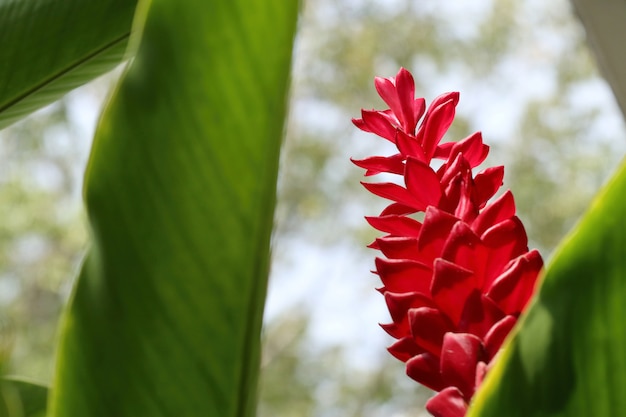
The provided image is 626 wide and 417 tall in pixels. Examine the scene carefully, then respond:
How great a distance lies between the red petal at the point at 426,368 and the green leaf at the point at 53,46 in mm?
257

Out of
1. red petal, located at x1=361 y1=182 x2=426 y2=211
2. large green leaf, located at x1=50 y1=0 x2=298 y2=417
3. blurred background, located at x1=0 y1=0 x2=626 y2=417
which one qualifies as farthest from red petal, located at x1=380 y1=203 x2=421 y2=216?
blurred background, located at x1=0 y1=0 x2=626 y2=417

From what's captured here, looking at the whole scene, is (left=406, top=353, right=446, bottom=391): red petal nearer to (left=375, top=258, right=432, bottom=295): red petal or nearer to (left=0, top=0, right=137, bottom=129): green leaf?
(left=375, top=258, right=432, bottom=295): red petal

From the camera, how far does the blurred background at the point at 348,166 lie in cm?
509

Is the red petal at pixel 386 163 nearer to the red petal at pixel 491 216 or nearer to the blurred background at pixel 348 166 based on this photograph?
the red petal at pixel 491 216

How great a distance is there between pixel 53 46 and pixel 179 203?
241 mm

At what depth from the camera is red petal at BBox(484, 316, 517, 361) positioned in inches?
11.0

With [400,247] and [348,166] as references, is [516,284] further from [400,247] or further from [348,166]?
[348,166]

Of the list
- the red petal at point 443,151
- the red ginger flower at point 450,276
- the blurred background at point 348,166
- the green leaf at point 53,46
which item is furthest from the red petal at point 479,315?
the blurred background at point 348,166

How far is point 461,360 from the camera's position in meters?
0.28

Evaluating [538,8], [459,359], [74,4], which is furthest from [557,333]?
[538,8]

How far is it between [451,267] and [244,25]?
11 cm

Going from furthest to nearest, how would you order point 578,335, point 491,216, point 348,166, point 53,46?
1. point 348,166
2. point 53,46
3. point 491,216
4. point 578,335

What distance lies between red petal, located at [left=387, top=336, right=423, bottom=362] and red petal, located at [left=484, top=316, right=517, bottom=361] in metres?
0.03

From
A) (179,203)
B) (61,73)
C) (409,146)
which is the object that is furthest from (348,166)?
(179,203)
